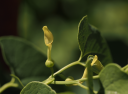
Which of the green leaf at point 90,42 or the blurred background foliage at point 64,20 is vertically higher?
the green leaf at point 90,42

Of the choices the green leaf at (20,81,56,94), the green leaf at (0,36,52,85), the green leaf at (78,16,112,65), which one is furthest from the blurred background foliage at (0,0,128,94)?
the green leaf at (20,81,56,94)

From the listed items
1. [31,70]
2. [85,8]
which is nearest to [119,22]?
[85,8]

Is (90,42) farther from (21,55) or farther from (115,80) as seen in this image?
(21,55)

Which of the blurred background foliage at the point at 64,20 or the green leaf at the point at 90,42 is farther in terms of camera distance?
the blurred background foliage at the point at 64,20

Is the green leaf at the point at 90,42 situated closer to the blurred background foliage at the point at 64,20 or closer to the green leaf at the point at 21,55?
the green leaf at the point at 21,55

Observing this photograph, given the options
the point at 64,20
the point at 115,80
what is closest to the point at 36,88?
the point at 115,80

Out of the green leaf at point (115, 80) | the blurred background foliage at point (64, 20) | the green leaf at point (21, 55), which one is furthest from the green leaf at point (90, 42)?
the blurred background foliage at point (64, 20)

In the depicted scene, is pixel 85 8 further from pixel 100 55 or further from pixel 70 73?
pixel 100 55
